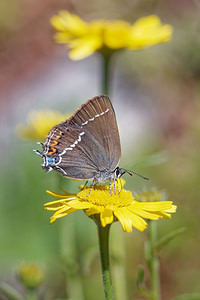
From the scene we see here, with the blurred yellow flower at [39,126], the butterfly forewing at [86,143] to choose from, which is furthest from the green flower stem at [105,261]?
the blurred yellow flower at [39,126]

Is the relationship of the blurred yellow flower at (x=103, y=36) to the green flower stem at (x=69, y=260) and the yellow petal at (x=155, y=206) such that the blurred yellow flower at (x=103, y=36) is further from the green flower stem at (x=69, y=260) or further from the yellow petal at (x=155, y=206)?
the yellow petal at (x=155, y=206)

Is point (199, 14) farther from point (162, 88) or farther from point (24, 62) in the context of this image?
point (24, 62)

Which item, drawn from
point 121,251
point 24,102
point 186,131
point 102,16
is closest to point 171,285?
point 121,251

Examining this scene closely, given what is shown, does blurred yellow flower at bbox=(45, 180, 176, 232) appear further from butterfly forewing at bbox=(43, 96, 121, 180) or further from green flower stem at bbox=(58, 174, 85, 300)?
green flower stem at bbox=(58, 174, 85, 300)

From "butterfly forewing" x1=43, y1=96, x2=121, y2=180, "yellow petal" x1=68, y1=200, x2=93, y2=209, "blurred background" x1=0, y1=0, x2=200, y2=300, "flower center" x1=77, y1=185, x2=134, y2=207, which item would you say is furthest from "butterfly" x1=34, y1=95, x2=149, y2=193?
"blurred background" x1=0, y1=0, x2=200, y2=300

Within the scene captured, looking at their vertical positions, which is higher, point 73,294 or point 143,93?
point 143,93

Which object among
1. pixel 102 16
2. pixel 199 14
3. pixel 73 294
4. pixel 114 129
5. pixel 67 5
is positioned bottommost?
pixel 73 294

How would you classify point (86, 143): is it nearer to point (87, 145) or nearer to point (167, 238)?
point (87, 145)
